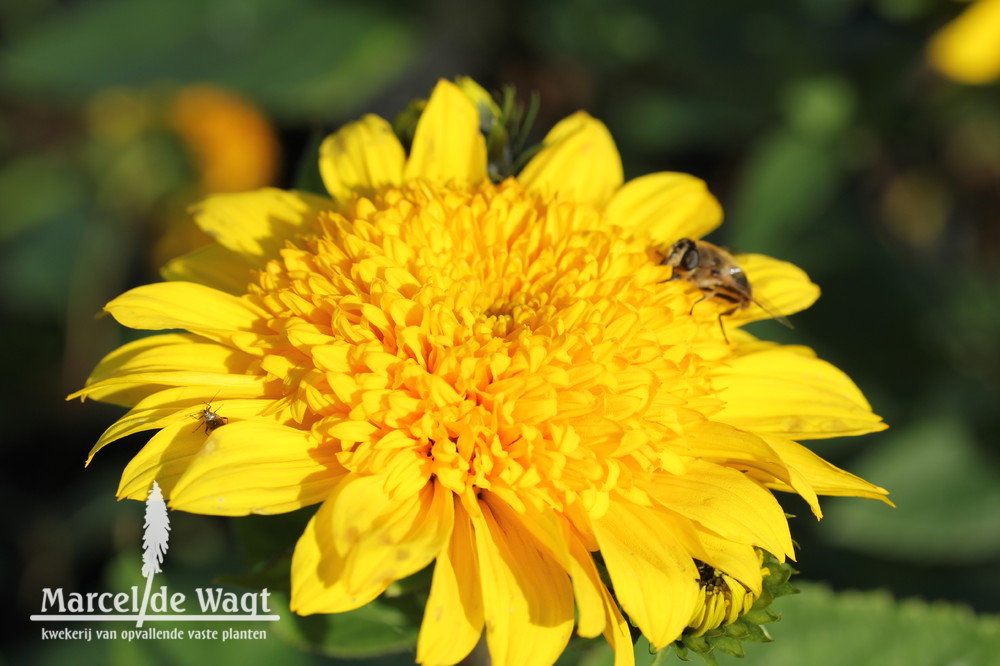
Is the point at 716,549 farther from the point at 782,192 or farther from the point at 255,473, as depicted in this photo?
the point at 782,192

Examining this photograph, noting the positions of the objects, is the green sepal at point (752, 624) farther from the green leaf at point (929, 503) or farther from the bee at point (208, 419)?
the green leaf at point (929, 503)

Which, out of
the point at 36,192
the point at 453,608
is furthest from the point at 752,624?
the point at 36,192

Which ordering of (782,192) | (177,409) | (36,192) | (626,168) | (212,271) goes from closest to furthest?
(177,409), (212,271), (782,192), (626,168), (36,192)

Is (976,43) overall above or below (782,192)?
above

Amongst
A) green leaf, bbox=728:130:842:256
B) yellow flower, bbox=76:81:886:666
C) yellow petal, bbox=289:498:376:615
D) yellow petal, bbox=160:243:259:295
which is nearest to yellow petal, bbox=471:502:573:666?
yellow flower, bbox=76:81:886:666

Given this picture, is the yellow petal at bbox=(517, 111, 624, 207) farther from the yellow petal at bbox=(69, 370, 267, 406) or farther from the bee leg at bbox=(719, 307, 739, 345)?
the yellow petal at bbox=(69, 370, 267, 406)

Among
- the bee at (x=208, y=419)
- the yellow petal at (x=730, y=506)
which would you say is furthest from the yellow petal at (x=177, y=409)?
the yellow petal at (x=730, y=506)
